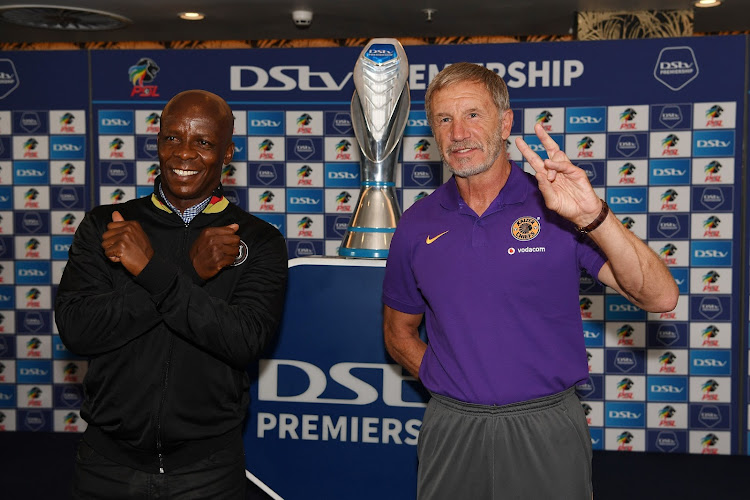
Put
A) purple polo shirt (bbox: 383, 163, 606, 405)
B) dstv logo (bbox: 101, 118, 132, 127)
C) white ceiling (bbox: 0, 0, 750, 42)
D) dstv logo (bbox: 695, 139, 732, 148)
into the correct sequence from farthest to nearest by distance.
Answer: white ceiling (bbox: 0, 0, 750, 42), dstv logo (bbox: 101, 118, 132, 127), dstv logo (bbox: 695, 139, 732, 148), purple polo shirt (bbox: 383, 163, 606, 405)

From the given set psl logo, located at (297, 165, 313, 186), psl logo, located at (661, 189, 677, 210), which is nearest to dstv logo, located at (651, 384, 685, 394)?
psl logo, located at (661, 189, 677, 210)

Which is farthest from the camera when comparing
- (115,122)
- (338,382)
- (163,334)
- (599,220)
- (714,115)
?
(115,122)

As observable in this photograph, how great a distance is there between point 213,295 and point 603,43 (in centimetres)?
254

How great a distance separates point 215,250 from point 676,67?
2.68 metres

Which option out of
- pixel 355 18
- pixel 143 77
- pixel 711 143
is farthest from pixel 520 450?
pixel 355 18

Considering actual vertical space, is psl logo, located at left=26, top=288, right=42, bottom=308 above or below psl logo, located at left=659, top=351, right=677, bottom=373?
above

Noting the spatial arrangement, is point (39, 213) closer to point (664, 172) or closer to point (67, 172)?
point (67, 172)

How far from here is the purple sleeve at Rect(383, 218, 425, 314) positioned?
5.49 ft

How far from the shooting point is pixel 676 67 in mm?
3293

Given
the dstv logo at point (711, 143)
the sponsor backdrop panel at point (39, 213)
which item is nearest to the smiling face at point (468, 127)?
the dstv logo at point (711, 143)

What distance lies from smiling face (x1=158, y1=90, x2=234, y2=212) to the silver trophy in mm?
683

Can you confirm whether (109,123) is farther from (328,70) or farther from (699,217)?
(699,217)

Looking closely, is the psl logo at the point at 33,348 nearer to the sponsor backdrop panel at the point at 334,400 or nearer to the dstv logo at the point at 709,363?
the sponsor backdrop panel at the point at 334,400

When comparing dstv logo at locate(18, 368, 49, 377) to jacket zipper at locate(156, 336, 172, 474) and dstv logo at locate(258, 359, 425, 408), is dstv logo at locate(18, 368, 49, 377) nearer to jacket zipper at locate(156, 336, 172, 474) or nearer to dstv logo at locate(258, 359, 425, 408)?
dstv logo at locate(258, 359, 425, 408)
